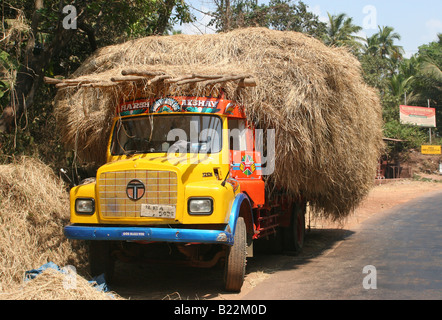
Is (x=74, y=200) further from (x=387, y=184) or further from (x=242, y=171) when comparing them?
(x=387, y=184)

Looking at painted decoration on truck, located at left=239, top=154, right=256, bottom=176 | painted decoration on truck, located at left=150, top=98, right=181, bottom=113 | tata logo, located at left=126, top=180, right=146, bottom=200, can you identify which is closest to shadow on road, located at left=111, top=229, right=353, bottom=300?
tata logo, located at left=126, top=180, right=146, bottom=200

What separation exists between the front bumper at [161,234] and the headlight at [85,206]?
1.04 ft

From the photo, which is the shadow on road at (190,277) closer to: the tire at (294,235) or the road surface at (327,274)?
the road surface at (327,274)

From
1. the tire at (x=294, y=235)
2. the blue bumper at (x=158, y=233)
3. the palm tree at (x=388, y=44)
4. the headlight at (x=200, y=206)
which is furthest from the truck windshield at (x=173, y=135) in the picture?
the palm tree at (x=388, y=44)

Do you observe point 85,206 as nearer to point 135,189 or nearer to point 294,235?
point 135,189

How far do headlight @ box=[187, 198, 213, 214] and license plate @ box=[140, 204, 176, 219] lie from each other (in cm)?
21

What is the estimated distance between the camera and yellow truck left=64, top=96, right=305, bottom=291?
5.74 m

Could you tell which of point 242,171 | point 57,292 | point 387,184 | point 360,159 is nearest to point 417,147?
point 387,184

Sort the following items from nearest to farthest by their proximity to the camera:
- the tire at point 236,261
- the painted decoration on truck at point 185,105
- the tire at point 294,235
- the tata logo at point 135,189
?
the tata logo at point 135,189, the tire at point 236,261, the painted decoration on truck at point 185,105, the tire at point 294,235

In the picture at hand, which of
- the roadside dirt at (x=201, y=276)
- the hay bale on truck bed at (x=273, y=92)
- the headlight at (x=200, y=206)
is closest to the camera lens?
the headlight at (x=200, y=206)

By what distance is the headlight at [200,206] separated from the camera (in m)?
5.70

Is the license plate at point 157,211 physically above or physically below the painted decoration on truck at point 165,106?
below

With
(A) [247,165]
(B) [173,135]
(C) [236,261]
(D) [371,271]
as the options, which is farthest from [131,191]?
(D) [371,271]

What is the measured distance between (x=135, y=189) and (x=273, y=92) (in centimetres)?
266
